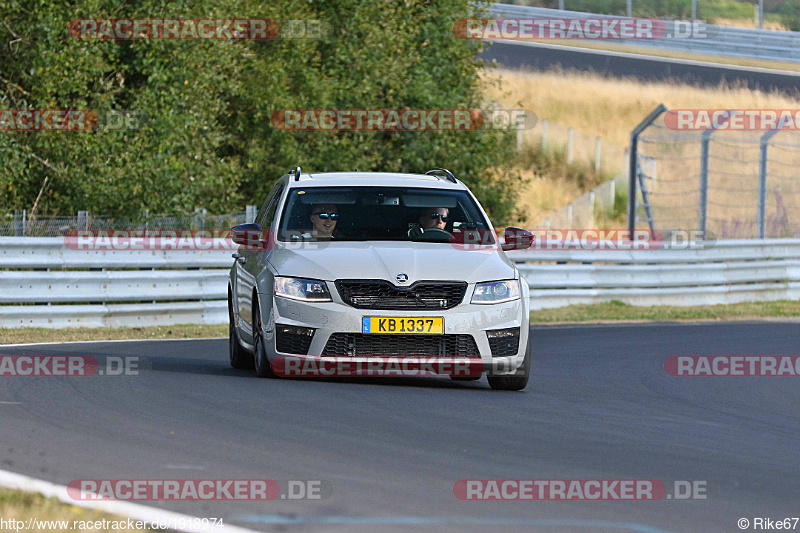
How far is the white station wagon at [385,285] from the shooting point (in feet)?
33.2

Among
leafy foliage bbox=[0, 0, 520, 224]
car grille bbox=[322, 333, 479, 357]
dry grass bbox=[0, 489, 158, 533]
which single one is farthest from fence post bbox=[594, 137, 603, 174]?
dry grass bbox=[0, 489, 158, 533]

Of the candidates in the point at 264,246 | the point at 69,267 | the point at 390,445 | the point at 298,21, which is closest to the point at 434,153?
the point at 298,21

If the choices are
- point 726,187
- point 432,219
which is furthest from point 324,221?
point 726,187

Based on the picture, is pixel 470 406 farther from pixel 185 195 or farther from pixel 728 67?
pixel 728 67

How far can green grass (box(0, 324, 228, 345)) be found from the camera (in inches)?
599

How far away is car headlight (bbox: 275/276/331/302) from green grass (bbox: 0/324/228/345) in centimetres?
521

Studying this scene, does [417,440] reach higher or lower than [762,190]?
higher

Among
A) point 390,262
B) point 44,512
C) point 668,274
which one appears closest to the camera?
point 44,512

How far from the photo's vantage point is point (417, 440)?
26.0 feet

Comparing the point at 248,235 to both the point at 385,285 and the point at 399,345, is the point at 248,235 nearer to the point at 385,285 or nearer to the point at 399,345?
the point at 385,285

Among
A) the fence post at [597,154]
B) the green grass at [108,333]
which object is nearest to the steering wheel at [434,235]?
the green grass at [108,333]

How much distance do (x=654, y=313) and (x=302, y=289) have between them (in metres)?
12.5

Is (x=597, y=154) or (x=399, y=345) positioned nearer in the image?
(x=399, y=345)

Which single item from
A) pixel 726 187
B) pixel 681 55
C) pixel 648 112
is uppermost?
pixel 681 55
